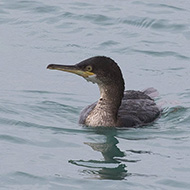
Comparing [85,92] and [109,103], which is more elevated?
[85,92]

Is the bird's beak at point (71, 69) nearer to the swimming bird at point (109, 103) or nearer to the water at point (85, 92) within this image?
the swimming bird at point (109, 103)

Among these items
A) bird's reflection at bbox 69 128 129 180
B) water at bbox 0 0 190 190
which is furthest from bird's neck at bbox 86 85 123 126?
bird's reflection at bbox 69 128 129 180

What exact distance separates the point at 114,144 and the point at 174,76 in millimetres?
4401

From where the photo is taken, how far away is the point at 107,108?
13234 millimetres

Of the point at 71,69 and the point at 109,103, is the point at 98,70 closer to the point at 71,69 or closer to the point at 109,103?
the point at 71,69

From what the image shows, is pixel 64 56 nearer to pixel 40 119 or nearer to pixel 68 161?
pixel 40 119

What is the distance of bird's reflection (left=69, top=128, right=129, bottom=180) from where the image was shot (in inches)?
416

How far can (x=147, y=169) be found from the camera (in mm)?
10758

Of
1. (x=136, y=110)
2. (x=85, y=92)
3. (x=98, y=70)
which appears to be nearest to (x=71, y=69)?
(x=98, y=70)

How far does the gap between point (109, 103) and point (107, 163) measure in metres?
2.31

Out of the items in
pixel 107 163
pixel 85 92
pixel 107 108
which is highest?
pixel 85 92

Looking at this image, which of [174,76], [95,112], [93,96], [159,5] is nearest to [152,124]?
[95,112]

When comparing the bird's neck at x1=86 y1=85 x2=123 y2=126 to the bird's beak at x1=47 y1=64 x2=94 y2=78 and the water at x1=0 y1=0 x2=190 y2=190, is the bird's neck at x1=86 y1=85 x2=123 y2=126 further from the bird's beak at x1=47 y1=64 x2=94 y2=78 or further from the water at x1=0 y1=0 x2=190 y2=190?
the bird's beak at x1=47 y1=64 x2=94 y2=78

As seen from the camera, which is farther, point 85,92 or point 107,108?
point 85,92
